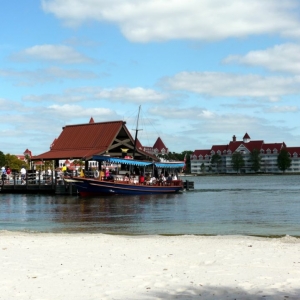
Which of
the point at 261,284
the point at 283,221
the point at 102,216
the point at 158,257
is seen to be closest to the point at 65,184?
the point at 102,216

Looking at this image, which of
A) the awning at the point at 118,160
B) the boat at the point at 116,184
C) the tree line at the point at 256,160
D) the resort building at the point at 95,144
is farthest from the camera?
the tree line at the point at 256,160

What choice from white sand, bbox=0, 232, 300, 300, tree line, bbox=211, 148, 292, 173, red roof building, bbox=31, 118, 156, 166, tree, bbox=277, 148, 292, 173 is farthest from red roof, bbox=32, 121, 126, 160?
tree, bbox=277, 148, 292, 173

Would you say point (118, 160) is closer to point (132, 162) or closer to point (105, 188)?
point (132, 162)

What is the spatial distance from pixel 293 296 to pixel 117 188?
37306mm

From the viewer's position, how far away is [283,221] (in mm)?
24594

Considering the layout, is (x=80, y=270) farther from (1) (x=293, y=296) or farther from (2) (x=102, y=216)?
(2) (x=102, y=216)

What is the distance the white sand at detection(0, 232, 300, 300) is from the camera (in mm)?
8836

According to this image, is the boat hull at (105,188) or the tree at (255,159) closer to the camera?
the boat hull at (105,188)

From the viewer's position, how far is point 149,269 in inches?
427

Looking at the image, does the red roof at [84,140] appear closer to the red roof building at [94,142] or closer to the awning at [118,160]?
the red roof building at [94,142]

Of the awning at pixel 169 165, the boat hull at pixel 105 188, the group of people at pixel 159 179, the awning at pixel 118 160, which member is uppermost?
the awning at pixel 118 160

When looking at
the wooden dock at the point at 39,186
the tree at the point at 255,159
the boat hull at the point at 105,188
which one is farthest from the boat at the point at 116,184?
the tree at the point at 255,159

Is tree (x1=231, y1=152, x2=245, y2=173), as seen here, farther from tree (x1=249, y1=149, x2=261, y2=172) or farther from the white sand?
the white sand

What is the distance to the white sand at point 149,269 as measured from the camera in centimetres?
884
